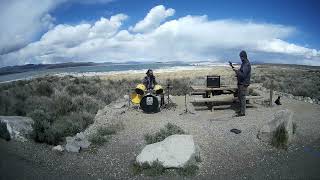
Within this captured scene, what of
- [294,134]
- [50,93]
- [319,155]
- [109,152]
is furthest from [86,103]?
[319,155]

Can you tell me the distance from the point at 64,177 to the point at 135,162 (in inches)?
66.0

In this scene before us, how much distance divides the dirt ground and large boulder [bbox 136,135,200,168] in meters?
0.33

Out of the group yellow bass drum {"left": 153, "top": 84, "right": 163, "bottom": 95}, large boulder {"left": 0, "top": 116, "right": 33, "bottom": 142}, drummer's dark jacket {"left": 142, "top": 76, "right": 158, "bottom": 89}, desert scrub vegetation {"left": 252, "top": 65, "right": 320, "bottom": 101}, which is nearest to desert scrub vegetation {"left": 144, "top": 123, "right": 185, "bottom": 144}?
yellow bass drum {"left": 153, "top": 84, "right": 163, "bottom": 95}

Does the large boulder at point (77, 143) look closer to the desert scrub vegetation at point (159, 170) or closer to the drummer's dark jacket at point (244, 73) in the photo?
the desert scrub vegetation at point (159, 170)

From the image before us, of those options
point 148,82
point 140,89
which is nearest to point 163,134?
point 140,89

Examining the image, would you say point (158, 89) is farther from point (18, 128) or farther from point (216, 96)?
point (18, 128)

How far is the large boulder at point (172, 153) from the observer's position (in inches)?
293

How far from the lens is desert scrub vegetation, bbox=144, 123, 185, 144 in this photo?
30.3ft

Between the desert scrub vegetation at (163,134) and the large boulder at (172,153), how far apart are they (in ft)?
3.32

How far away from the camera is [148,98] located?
12.7m

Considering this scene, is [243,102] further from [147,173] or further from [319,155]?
[147,173]

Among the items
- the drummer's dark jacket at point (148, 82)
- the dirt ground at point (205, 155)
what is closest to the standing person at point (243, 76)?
the dirt ground at point (205, 155)

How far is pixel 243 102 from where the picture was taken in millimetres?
11891

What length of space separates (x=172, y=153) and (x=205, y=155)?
997 mm
